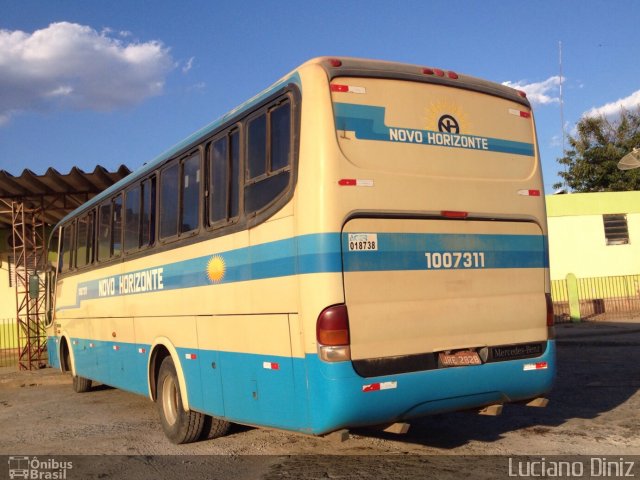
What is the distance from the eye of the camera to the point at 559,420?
24.6ft

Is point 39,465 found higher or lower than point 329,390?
lower

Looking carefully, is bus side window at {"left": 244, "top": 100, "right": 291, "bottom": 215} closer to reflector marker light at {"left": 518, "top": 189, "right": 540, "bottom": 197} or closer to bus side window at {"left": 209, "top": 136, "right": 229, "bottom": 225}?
bus side window at {"left": 209, "top": 136, "right": 229, "bottom": 225}

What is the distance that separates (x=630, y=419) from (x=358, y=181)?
15.9ft

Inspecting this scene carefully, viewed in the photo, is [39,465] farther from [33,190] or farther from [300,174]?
[33,190]

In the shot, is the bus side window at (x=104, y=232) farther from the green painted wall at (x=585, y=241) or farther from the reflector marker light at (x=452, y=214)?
the green painted wall at (x=585, y=241)

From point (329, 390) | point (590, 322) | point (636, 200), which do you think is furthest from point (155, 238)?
point (636, 200)

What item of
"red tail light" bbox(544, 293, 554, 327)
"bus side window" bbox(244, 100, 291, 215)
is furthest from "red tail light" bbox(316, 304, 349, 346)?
"red tail light" bbox(544, 293, 554, 327)

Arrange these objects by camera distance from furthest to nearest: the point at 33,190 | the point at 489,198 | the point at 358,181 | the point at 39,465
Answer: the point at 33,190 < the point at 39,465 < the point at 489,198 < the point at 358,181

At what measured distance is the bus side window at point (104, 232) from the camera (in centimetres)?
980

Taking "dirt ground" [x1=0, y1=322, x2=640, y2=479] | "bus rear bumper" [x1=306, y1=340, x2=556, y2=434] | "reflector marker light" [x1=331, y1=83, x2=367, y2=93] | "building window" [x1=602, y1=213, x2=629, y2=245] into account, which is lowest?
"dirt ground" [x1=0, y1=322, x2=640, y2=479]

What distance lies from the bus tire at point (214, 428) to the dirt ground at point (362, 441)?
107 millimetres

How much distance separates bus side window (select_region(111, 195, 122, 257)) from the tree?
30.2 meters

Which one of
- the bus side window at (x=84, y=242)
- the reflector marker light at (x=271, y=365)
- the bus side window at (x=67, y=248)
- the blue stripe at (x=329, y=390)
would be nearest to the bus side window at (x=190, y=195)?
the blue stripe at (x=329, y=390)

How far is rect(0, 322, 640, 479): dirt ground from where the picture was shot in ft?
19.6
